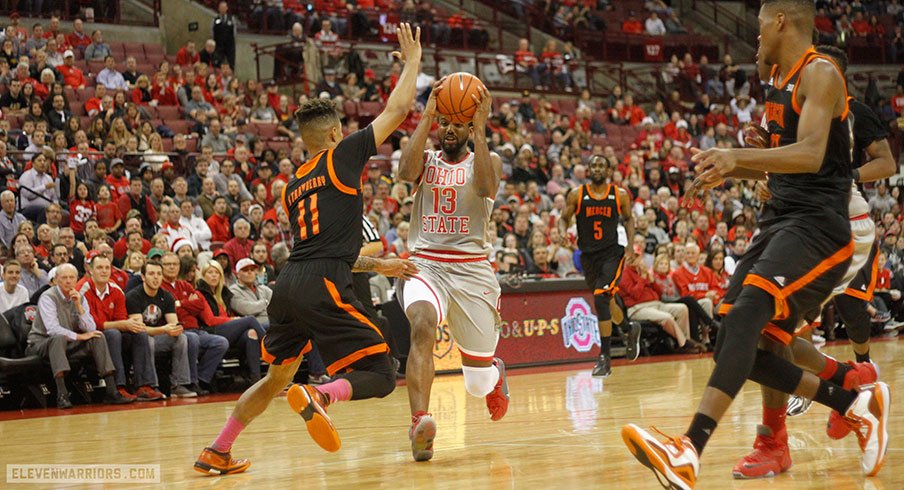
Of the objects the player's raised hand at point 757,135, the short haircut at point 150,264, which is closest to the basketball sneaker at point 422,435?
the player's raised hand at point 757,135

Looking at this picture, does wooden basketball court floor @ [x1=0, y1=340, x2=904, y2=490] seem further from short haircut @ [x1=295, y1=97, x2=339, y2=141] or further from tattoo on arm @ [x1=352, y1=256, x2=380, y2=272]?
short haircut @ [x1=295, y1=97, x2=339, y2=141]

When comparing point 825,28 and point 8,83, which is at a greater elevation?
point 825,28

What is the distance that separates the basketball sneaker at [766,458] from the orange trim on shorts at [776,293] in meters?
0.72

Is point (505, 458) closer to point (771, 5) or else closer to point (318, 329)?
point (318, 329)

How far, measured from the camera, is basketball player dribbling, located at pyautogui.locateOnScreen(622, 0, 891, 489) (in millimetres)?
4520

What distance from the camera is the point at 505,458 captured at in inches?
231

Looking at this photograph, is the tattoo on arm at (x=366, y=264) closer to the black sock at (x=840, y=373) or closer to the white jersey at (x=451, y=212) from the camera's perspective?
the white jersey at (x=451, y=212)

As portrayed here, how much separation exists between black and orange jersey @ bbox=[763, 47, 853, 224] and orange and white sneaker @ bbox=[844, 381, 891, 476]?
868mm

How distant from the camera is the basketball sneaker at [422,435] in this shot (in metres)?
5.71

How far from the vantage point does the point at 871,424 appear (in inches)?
194

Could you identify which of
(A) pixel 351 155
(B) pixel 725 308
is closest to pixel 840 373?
(B) pixel 725 308

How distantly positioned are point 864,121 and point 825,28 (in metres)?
24.6

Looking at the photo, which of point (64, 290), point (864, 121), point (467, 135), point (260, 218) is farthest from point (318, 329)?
point (260, 218)

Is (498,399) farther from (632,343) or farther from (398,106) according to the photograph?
(632,343)
